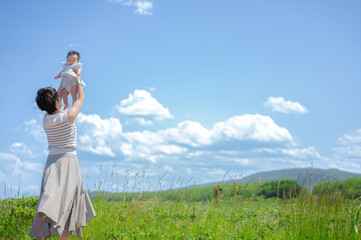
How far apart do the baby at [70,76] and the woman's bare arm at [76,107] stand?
0.80 feet

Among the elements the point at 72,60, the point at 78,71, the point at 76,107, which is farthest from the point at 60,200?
the point at 72,60

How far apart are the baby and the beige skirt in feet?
3.17

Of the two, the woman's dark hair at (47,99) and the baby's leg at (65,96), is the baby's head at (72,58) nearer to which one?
the baby's leg at (65,96)

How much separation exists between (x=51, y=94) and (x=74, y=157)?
0.81 metres

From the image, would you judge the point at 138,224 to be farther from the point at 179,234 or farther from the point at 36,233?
the point at 36,233

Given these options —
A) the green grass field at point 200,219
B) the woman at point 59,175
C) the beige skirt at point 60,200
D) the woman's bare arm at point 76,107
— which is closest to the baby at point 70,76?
the woman's bare arm at point 76,107

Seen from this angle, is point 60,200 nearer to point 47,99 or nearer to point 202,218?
point 47,99

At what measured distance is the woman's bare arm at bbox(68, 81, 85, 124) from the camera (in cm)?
408

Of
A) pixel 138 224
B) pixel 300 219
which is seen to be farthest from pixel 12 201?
pixel 300 219

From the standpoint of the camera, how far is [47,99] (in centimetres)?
408

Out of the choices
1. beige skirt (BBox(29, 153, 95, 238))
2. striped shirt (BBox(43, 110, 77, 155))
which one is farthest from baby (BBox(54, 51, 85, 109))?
beige skirt (BBox(29, 153, 95, 238))

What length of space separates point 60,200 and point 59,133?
0.79 m

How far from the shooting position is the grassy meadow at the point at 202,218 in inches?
207

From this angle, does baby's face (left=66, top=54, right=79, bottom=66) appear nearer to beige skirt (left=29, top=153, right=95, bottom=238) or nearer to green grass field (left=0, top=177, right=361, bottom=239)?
beige skirt (left=29, top=153, right=95, bottom=238)
